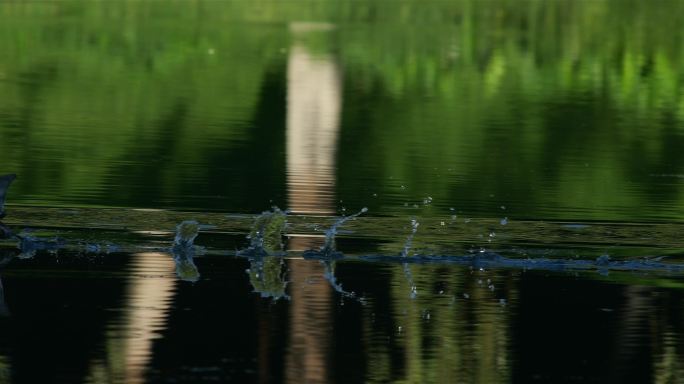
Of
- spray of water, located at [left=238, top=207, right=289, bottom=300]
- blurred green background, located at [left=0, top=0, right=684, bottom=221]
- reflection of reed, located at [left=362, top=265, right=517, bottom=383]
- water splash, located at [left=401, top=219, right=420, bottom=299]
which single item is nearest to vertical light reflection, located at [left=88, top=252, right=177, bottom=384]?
spray of water, located at [left=238, top=207, right=289, bottom=300]

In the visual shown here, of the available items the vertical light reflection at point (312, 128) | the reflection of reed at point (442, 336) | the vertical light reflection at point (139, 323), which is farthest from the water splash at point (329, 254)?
the vertical light reflection at point (312, 128)

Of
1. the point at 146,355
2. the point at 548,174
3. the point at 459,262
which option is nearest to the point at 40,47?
the point at 548,174

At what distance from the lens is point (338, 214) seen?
1695 centimetres

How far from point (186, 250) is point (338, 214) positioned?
9.35ft

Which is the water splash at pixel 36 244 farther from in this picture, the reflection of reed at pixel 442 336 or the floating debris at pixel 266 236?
the reflection of reed at pixel 442 336

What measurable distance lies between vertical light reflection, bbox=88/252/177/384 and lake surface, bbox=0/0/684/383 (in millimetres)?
24

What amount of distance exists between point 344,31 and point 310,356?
3526 centimetres

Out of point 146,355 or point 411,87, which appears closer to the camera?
point 146,355

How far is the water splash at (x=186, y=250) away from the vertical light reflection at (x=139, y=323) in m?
0.07

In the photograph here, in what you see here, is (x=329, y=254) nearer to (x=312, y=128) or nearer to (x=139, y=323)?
(x=139, y=323)

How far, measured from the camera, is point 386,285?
1304 centimetres

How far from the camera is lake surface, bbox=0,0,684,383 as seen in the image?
35.5 feet

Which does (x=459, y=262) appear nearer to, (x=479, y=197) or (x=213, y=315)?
(x=213, y=315)

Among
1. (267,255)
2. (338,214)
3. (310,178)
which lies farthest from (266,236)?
(310,178)
